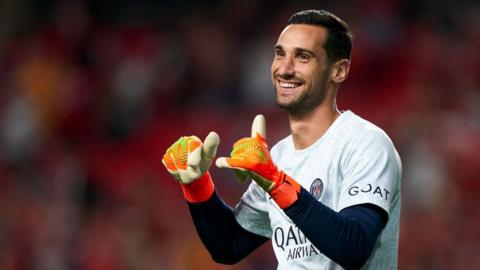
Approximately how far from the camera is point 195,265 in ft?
27.6

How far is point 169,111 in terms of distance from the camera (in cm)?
1030

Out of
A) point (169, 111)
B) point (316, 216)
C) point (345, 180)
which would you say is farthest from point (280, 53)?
point (169, 111)

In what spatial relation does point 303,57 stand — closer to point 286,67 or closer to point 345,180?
point 286,67

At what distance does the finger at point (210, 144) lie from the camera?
4.04 m

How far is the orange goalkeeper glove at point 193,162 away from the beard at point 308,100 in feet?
1.07

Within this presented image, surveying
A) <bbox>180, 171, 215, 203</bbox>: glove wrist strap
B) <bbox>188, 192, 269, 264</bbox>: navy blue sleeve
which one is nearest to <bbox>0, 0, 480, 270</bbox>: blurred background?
A: <bbox>188, 192, 269, 264</bbox>: navy blue sleeve

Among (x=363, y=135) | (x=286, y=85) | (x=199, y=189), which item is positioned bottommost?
(x=199, y=189)

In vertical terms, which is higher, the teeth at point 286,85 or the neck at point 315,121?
the teeth at point 286,85

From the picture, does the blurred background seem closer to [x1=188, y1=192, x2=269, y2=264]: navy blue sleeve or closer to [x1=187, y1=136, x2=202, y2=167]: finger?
[x1=188, y1=192, x2=269, y2=264]: navy blue sleeve

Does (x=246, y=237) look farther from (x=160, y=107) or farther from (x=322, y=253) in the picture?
(x=160, y=107)

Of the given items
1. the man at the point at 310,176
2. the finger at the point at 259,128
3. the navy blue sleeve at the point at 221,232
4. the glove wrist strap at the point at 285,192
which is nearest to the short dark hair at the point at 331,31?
the man at the point at 310,176

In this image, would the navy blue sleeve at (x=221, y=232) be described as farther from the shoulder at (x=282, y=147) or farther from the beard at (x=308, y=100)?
the beard at (x=308, y=100)

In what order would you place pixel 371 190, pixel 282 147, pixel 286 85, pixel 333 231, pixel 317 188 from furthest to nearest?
pixel 282 147 → pixel 286 85 → pixel 317 188 → pixel 371 190 → pixel 333 231

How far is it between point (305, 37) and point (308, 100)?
232 millimetres
